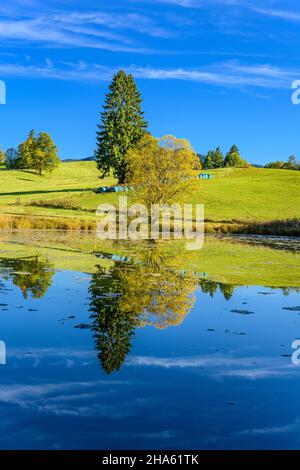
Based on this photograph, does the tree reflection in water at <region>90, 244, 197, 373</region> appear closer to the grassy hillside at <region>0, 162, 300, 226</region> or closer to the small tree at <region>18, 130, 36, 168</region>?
the grassy hillside at <region>0, 162, 300, 226</region>

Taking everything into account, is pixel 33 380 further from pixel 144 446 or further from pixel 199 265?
pixel 199 265

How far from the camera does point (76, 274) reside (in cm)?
1888

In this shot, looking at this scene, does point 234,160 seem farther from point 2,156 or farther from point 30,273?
point 30,273

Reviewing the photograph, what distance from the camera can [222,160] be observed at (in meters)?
169

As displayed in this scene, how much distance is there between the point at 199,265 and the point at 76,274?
21.9 feet

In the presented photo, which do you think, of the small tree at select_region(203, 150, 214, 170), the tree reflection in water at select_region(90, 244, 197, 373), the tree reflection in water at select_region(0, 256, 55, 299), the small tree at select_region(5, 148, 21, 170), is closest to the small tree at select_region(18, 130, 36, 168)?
the small tree at select_region(5, 148, 21, 170)

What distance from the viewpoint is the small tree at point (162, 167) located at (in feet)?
177

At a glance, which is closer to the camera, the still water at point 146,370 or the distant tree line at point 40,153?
the still water at point 146,370

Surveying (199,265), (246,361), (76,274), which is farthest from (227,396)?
(199,265)

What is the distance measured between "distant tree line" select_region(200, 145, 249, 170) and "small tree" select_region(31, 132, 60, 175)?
212 ft

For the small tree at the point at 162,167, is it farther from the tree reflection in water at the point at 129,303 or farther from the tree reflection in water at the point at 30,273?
the tree reflection in water at the point at 129,303

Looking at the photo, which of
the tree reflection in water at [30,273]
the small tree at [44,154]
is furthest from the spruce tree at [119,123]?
the tree reflection in water at [30,273]

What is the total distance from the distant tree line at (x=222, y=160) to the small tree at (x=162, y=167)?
110 m

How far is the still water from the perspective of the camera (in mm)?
5891
